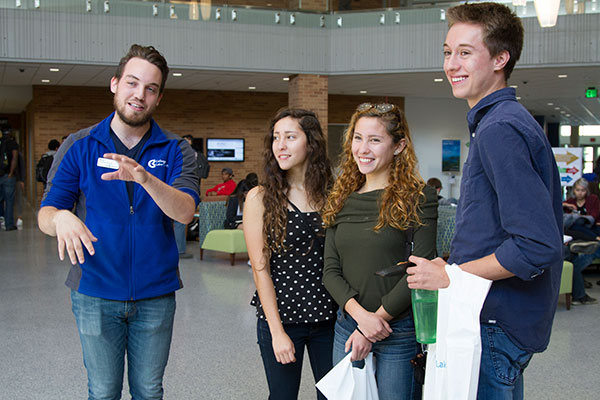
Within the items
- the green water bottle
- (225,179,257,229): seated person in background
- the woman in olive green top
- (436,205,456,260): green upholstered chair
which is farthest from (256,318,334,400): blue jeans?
(225,179,257,229): seated person in background

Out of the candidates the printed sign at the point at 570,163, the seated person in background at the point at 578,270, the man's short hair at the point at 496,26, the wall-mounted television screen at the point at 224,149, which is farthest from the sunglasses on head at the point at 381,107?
the wall-mounted television screen at the point at 224,149

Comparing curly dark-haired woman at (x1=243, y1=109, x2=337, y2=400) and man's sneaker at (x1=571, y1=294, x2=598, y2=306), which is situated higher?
curly dark-haired woman at (x1=243, y1=109, x2=337, y2=400)

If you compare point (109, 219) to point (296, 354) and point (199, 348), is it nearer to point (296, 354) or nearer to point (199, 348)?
point (296, 354)

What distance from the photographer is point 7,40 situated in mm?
12039

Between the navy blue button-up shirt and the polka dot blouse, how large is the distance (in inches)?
29.1

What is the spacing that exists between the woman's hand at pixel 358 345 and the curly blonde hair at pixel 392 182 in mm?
379

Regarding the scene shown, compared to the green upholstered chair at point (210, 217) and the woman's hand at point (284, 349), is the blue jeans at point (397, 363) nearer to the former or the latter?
the woman's hand at point (284, 349)

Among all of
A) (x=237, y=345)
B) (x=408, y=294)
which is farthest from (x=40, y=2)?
(x=408, y=294)

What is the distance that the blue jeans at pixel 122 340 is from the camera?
84.4 inches

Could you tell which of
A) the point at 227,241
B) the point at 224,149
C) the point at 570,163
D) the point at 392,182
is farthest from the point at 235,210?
the point at 224,149

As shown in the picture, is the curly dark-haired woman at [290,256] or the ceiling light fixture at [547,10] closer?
the curly dark-haired woman at [290,256]

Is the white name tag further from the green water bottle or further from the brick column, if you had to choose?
the brick column

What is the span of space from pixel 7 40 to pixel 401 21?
329 inches

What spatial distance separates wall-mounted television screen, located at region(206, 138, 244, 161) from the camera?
18.3 metres
